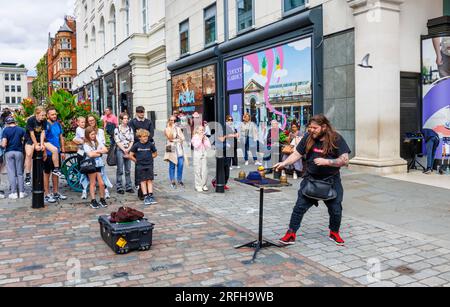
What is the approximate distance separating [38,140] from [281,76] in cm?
900

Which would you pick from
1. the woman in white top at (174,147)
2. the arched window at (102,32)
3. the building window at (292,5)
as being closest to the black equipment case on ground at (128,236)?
the woman in white top at (174,147)

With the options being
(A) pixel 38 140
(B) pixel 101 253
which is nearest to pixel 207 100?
(A) pixel 38 140

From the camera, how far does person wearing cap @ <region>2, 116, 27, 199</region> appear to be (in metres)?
9.27

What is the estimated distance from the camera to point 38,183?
27.4 ft

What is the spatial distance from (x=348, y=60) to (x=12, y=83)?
481 feet

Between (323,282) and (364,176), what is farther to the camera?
(364,176)

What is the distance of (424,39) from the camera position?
1248 cm

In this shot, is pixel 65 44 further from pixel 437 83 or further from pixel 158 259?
pixel 158 259

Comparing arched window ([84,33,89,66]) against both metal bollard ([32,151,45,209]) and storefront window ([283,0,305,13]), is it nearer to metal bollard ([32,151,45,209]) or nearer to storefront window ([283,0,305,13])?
storefront window ([283,0,305,13])

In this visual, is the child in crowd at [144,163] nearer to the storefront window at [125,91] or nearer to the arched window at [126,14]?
the storefront window at [125,91]
